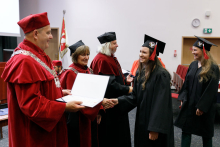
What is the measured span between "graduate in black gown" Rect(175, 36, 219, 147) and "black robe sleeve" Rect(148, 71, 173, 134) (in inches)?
39.7

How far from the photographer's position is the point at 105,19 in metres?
8.48

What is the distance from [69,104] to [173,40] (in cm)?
789

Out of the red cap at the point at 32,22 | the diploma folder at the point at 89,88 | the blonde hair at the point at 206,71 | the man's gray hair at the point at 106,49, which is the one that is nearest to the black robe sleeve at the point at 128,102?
the diploma folder at the point at 89,88

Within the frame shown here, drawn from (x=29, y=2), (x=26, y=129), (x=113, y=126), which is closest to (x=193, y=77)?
(x=113, y=126)

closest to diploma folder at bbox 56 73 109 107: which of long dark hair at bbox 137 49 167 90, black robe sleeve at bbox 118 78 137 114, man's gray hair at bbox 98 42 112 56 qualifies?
long dark hair at bbox 137 49 167 90

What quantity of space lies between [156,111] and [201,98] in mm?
1147

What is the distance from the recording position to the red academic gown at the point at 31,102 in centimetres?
131

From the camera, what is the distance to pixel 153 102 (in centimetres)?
194

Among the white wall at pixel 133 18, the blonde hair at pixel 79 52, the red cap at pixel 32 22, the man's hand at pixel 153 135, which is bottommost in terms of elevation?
the man's hand at pixel 153 135

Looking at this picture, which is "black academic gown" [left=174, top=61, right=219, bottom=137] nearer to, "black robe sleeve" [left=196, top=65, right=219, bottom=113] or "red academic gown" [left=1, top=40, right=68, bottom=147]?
"black robe sleeve" [left=196, top=65, right=219, bottom=113]

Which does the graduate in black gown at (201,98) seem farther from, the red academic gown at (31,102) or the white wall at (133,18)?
the white wall at (133,18)

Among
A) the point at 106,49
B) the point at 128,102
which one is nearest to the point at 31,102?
the point at 128,102

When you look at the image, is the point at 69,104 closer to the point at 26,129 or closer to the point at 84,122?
the point at 26,129

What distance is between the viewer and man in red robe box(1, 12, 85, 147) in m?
1.31
